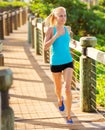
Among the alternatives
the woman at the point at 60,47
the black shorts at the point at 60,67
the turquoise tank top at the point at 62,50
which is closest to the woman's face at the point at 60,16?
the woman at the point at 60,47

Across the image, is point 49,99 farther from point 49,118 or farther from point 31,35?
point 31,35

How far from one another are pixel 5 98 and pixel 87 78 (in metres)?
3.33

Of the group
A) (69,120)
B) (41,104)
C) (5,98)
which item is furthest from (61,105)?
(5,98)

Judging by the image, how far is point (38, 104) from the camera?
25.4 ft

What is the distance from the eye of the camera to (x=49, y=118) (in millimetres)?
6828

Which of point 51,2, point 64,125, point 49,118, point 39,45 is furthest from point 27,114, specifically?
point 51,2

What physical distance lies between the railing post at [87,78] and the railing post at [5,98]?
3.11 metres

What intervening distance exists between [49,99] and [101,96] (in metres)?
0.89

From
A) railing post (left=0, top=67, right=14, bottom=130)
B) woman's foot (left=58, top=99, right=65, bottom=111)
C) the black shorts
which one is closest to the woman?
the black shorts

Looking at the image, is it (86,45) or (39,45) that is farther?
(39,45)

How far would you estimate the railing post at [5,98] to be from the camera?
358 cm

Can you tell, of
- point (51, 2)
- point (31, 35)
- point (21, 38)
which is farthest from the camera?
point (21, 38)

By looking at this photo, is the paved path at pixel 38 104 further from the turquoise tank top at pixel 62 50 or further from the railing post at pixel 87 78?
the turquoise tank top at pixel 62 50

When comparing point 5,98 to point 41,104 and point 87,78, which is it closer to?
point 87,78
